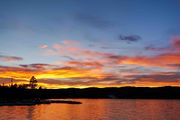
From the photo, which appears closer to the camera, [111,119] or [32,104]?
[111,119]

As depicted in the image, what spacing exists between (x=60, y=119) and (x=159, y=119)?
Result: 91.5 feet

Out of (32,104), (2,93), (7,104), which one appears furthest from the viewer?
(2,93)

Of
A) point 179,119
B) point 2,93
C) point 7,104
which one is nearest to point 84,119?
point 179,119

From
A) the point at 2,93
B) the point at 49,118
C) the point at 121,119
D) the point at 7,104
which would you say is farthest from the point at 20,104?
the point at 121,119

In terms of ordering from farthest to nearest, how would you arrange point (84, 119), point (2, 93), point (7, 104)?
point (2, 93) → point (7, 104) → point (84, 119)

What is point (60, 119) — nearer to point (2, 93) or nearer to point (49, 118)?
point (49, 118)

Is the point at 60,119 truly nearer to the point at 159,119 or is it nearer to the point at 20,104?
the point at 159,119

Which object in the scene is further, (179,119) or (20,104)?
(20,104)

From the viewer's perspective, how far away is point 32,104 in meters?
164

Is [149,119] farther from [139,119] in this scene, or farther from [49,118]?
[49,118]

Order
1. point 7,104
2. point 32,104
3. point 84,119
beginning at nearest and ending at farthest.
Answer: point 84,119, point 7,104, point 32,104

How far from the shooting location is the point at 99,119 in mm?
93375

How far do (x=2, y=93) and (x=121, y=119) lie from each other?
124 meters

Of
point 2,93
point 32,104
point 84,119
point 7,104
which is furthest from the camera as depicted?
point 2,93
